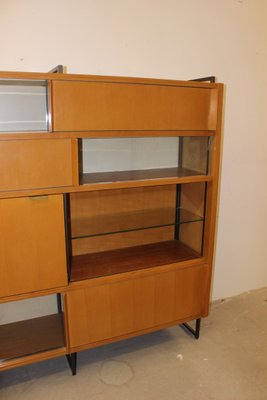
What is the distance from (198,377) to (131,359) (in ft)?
1.35

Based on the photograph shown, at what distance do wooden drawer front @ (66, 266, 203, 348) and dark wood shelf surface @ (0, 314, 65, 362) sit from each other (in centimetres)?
15

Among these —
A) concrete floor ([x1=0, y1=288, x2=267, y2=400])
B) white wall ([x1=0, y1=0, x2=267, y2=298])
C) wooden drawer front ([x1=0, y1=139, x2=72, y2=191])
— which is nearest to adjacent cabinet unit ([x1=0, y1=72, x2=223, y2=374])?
wooden drawer front ([x1=0, y1=139, x2=72, y2=191])

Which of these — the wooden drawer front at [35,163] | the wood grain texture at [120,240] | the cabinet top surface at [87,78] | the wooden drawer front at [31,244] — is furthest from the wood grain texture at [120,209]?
the cabinet top surface at [87,78]

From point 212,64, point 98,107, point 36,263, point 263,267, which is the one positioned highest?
point 212,64

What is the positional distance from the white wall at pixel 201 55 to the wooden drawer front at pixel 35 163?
62 cm

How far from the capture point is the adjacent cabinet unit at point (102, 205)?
151 cm

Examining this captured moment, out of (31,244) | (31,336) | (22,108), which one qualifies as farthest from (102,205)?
(31,336)

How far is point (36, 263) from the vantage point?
5.24 feet

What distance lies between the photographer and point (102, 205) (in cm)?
207

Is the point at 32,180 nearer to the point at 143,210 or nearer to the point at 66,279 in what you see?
the point at 66,279

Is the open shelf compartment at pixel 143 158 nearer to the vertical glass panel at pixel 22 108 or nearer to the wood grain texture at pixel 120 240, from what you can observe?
the vertical glass panel at pixel 22 108

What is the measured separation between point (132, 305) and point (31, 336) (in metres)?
0.61

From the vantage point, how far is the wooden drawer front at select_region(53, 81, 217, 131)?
59.1 inches

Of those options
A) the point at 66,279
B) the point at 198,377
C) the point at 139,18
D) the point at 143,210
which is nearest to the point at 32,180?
the point at 66,279
